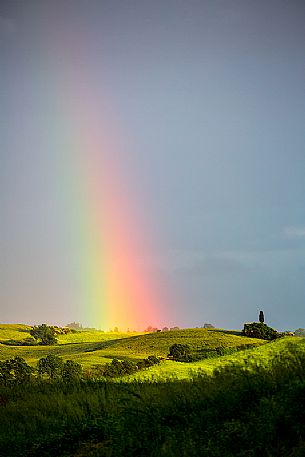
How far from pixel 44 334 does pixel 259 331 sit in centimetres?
4139

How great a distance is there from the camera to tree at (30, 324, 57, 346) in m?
90.2

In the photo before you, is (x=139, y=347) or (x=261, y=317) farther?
(x=261, y=317)

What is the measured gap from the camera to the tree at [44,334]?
90250mm

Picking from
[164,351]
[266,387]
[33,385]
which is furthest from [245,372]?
[164,351]

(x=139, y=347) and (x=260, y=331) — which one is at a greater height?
(x=260, y=331)

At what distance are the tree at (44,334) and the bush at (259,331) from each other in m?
33.6

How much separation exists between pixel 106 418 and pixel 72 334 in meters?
92.0

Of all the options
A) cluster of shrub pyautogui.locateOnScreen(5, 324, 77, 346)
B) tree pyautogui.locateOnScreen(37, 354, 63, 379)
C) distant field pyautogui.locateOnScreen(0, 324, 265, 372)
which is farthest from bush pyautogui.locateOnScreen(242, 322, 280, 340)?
cluster of shrub pyautogui.locateOnScreen(5, 324, 77, 346)

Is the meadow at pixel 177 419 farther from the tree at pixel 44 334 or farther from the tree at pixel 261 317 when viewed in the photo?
the tree at pixel 44 334

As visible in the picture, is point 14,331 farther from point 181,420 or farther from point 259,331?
point 181,420

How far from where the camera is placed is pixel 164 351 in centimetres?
5884

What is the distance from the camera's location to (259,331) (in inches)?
2805

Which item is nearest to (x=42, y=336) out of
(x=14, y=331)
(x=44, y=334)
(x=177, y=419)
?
(x=44, y=334)

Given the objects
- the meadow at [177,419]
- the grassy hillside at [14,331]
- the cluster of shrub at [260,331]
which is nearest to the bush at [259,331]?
the cluster of shrub at [260,331]
